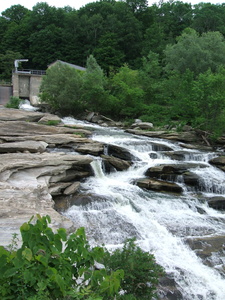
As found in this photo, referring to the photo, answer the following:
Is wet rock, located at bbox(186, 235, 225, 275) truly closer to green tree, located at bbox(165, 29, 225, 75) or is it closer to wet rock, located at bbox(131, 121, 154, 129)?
wet rock, located at bbox(131, 121, 154, 129)

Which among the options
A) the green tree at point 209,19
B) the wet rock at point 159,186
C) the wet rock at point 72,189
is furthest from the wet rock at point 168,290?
the green tree at point 209,19

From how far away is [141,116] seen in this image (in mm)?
22375

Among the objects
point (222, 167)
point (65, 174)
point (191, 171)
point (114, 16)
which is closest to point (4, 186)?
point (65, 174)

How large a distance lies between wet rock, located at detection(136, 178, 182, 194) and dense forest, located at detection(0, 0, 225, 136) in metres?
7.09

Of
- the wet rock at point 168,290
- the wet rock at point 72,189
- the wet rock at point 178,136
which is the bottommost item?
the wet rock at point 168,290

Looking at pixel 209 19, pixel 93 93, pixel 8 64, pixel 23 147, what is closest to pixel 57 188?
pixel 23 147

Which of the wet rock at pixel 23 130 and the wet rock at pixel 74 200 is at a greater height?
the wet rock at pixel 23 130

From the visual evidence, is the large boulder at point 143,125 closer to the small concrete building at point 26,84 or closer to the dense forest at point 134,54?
the dense forest at point 134,54

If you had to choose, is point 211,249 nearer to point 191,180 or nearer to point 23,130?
point 191,180

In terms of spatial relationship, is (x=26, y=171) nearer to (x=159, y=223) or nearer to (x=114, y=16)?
(x=159, y=223)

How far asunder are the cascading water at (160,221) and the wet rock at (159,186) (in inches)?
12.5

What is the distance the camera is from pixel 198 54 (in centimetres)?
2542

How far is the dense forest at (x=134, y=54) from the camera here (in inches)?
765

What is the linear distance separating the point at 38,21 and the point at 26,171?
51906 millimetres
